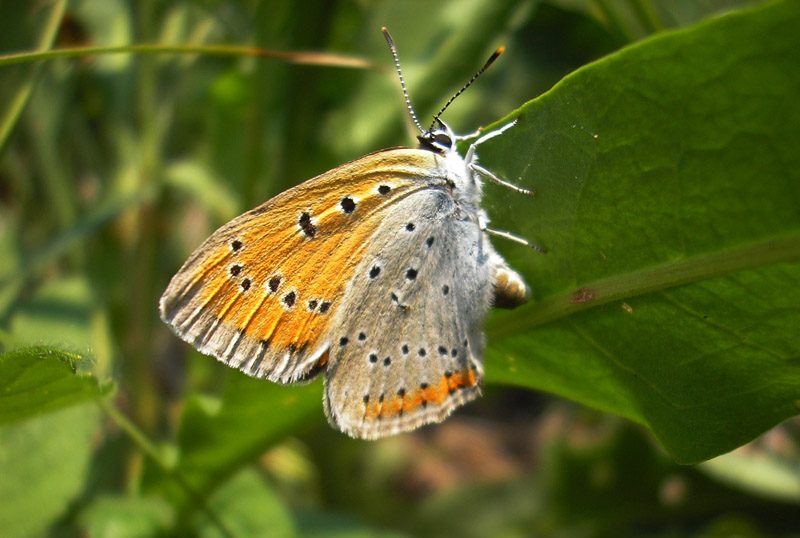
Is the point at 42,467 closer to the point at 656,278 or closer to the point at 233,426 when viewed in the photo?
the point at 233,426

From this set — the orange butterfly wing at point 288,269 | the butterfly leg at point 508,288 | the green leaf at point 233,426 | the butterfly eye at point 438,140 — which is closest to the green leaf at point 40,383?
the orange butterfly wing at point 288,269

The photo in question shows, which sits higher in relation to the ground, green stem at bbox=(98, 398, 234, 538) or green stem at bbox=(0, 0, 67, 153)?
green stem at bbox=(0, 0, 67, 153)

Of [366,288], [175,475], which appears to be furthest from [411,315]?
Answer: [175,475]

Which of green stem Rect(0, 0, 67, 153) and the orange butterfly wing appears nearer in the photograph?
the orange butterfly wing

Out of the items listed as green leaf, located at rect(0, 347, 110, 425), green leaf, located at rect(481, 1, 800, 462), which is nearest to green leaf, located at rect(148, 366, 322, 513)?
green leaf, located at rect(0, 347, 110, 425)

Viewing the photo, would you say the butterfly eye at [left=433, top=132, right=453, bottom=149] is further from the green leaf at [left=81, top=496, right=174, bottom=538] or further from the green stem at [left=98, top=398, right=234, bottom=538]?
the green leaf at [left=81, top=496, right=174, bottom=538]

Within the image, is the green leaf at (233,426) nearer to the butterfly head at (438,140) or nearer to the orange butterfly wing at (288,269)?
the orange butterfly wing at (288,269)
